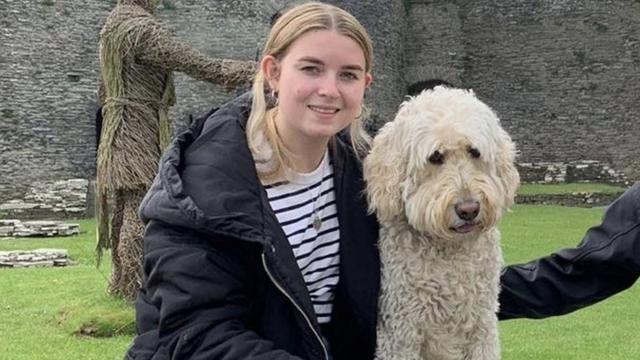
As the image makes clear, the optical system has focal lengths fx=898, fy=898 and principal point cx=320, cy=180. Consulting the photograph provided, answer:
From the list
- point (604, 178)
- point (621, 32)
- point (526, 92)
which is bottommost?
point (604, 178)

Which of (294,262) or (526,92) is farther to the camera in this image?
(526,92)

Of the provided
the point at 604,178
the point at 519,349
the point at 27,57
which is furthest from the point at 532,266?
the point at 604,178

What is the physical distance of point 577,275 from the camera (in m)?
2.57

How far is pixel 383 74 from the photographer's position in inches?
984

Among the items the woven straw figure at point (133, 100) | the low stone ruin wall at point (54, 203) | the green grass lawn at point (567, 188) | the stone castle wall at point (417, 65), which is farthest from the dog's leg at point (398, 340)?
the stone castle wall at point (417, 65)

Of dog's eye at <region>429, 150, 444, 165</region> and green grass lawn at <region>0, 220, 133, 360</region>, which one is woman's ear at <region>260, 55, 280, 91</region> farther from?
green grass lawn at <region>0, 220, 133, 360</region>

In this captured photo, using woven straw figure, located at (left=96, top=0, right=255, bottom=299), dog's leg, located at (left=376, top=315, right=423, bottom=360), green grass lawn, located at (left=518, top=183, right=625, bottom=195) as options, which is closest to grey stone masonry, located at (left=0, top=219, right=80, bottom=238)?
woven straw figure, located at (left=96, top=0, right=255, bottom=299)

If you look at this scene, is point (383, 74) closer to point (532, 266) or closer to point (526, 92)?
point (526, 92)

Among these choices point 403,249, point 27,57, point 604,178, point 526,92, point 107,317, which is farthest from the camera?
point 526,92

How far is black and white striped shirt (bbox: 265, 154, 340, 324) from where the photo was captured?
2.16 metres

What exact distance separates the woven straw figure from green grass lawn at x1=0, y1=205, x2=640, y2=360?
709 mm

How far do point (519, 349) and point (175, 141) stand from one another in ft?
15.1

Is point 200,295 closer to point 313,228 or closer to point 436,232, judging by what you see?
point 313,228

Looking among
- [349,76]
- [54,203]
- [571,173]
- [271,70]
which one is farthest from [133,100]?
[571,173]
